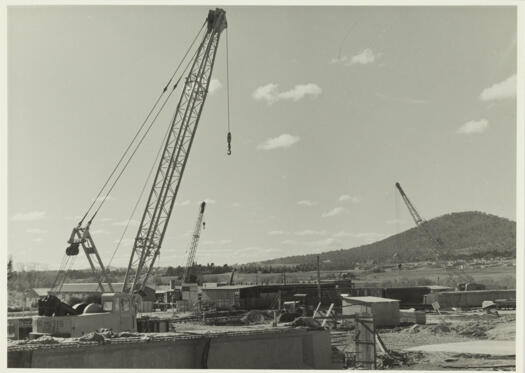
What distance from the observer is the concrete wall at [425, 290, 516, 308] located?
205 feet

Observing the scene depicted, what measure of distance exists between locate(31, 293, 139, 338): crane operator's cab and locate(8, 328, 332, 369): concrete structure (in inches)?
191

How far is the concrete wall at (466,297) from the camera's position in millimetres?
62375

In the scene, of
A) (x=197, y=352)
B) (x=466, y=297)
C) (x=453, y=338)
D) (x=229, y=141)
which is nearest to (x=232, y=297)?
(x=466, y=297)

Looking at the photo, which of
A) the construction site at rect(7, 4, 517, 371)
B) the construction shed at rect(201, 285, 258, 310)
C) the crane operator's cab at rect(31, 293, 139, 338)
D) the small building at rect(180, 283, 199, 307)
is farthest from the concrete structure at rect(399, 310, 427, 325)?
the small building at rect(180, 283, 199, 307)

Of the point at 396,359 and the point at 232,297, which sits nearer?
the point at 396,359

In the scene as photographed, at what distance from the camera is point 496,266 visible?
425 ft

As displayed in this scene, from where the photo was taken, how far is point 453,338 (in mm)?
41156

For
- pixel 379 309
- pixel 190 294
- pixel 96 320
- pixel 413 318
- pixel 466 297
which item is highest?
pixel 96 320

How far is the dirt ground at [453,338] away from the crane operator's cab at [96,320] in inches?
569

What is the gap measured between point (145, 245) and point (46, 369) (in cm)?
1764

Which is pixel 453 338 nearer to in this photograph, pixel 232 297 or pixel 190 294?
pixel 232 297

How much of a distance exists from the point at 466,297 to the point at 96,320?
44755 mm
